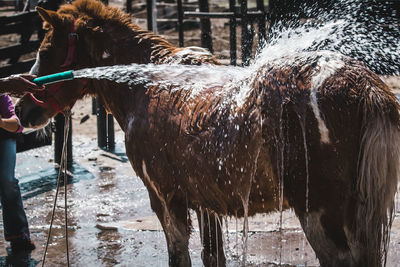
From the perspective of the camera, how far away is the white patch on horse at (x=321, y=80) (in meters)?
2.71

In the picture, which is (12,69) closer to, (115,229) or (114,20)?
(115,229)

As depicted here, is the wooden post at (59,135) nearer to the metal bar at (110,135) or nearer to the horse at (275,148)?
the metal bar at (110,135)

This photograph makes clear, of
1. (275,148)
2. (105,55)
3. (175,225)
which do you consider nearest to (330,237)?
(275,148)

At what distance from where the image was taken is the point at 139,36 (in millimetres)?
4156

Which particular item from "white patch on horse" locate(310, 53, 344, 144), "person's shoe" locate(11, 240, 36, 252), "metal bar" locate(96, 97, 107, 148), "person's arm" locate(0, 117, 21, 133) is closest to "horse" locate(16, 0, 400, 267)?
"white patch on horse" locate(310, 53, 344, 144)

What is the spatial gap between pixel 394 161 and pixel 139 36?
2.26 m

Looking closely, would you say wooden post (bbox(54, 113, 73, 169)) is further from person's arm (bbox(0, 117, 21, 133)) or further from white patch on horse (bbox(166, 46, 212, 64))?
white patch on horse (bbox(166, 46, 212, 64))

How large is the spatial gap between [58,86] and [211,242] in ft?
5.74

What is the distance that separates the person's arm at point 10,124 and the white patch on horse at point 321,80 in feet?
9.54

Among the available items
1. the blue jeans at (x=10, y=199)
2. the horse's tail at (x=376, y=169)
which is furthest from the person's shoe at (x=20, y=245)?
the horse's tail at (x=376, y=169)

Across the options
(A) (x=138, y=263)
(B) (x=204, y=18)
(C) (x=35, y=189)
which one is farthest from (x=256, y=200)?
(B) (x=204, y=18)

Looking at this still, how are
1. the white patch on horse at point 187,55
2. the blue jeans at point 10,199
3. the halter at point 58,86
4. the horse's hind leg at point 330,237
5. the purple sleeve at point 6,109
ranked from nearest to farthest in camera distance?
the horse's hind leg at point 330,237 → the white patch on horse at point 187,55 → the halter at point 58,86 → the purple sleeve at point 6,109 → the blue jeans at point 10,199

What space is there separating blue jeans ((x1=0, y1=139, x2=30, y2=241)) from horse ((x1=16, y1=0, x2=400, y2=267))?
1.50 m

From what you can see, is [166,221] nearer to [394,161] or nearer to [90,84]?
[90,84]
